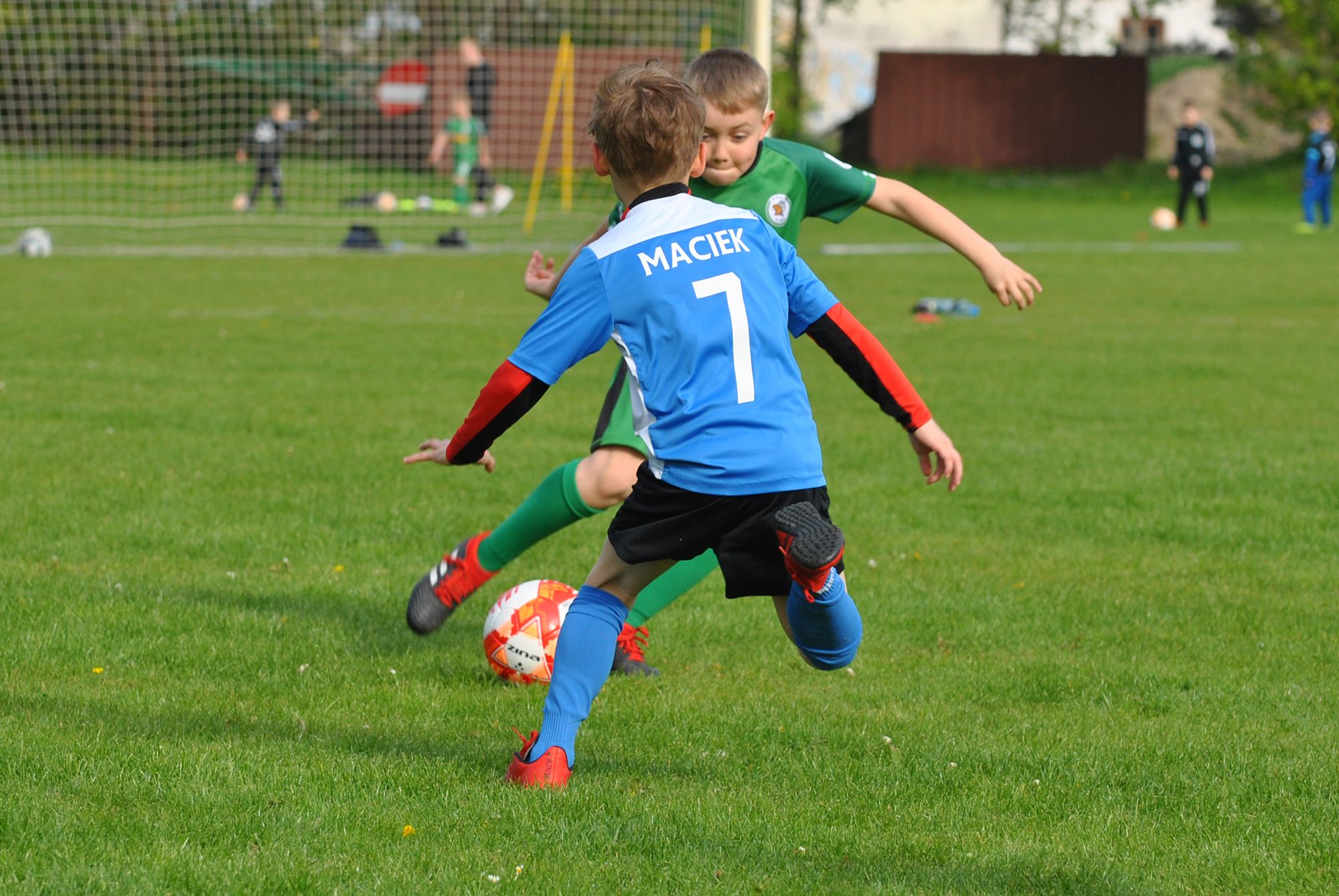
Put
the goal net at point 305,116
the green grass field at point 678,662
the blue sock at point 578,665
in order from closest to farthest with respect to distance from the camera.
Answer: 1. the green grass field at point 678,662
2. the blue sock at point 578,665
3. the goal net at point 305,116

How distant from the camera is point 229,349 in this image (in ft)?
37.9

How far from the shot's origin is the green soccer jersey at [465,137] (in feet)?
76.5

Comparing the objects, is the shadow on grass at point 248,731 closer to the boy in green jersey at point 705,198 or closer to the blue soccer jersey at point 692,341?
the boy in green jersey at point 705,198

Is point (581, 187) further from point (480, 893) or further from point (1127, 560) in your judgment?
point (480, 893)

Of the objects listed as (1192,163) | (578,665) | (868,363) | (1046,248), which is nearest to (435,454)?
(578,665)

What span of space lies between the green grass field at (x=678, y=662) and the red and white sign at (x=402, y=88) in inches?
635

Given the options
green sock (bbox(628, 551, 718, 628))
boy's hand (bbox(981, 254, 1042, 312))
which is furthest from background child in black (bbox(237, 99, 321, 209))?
boy's hand (bbox(981, 254, 1042, 312))

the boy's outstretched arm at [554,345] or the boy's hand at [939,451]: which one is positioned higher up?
the boy's outstretched arm at [554,345]

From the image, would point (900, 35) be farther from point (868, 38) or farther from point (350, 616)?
point (350, 616)

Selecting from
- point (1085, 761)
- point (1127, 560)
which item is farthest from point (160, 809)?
point (1127, 560)

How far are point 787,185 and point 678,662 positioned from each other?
1556 millimetres

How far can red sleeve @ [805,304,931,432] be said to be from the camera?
143 inches

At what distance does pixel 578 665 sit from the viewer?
Answer: 145 inches

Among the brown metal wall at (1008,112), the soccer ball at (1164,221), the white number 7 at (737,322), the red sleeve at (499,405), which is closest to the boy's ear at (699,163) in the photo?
the white number 7 at (737,322)
